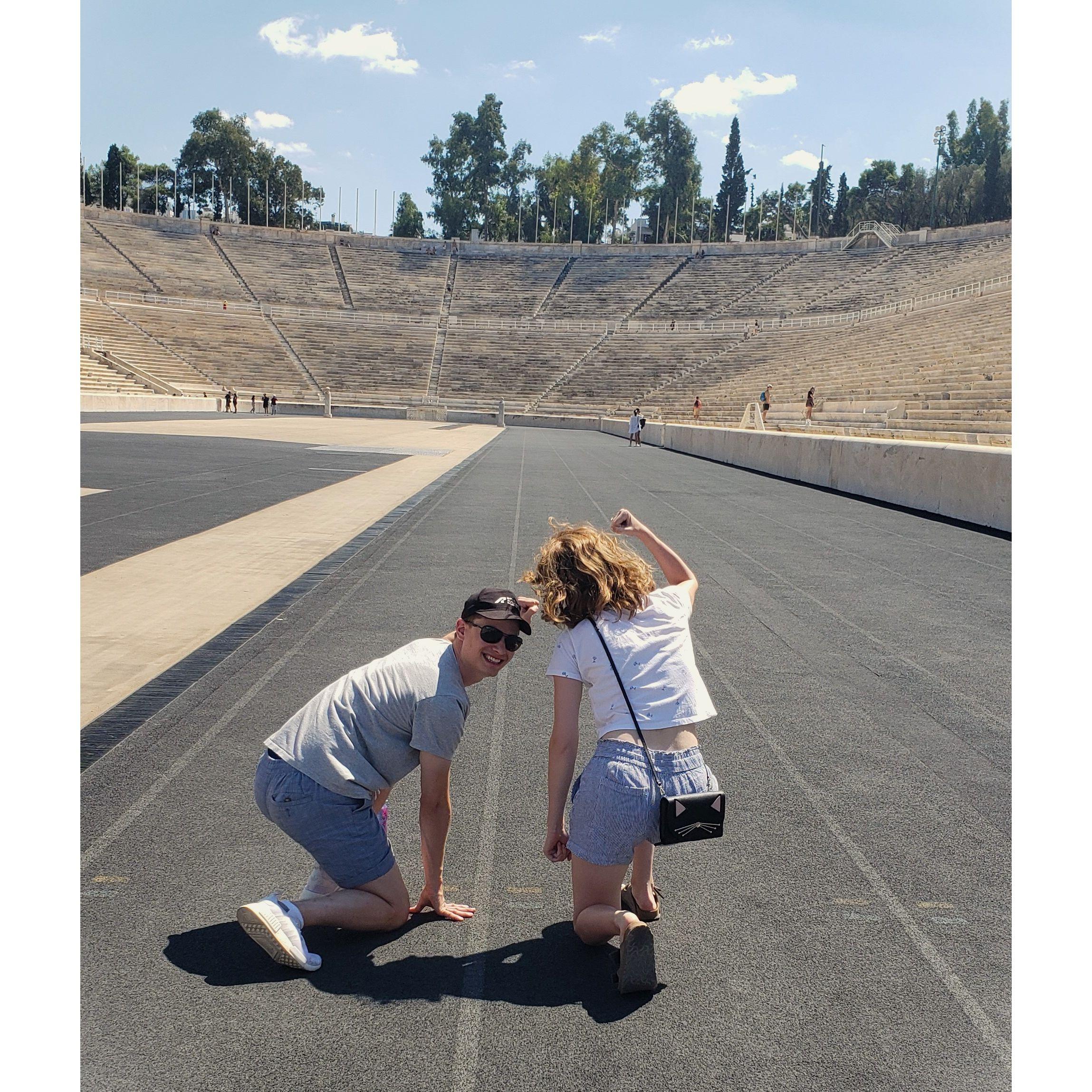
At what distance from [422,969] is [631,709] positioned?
92 cm

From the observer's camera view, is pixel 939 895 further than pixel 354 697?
Yes

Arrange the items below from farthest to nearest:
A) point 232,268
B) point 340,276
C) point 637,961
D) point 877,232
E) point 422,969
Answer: point 340,276, point 232,268, point 877,232, point 422,969, point 637,961

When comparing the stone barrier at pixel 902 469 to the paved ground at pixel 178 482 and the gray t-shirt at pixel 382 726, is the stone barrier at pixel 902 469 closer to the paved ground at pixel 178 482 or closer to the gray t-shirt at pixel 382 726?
the paved ground at pixel 178 482

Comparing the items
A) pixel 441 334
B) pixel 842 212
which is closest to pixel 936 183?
pixel 842 212

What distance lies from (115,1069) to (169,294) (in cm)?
7465

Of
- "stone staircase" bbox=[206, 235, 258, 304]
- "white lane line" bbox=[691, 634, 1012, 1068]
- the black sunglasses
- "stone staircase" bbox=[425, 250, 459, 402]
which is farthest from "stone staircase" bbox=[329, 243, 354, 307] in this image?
the black sunglasses

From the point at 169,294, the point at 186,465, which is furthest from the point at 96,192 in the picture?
the point at 186,465

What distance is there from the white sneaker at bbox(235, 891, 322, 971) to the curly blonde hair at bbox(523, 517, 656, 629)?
108 cm

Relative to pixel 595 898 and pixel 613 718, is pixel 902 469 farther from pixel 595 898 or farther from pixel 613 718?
pixel 595 898

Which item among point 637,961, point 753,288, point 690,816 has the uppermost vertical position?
point 753,288

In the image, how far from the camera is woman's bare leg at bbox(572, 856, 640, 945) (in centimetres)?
281

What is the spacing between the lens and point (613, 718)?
9.68ft

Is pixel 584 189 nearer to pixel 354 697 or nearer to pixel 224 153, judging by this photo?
pixel 224 153

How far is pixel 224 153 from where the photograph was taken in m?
104
